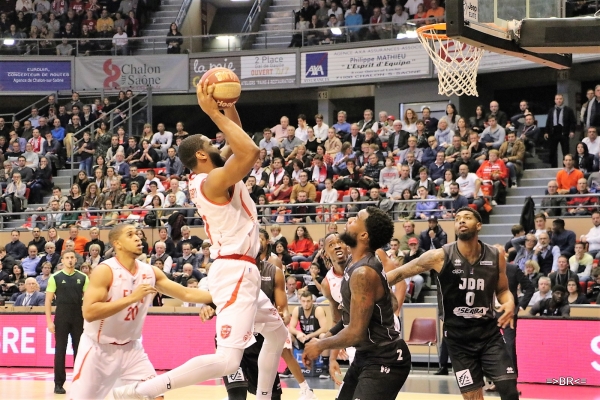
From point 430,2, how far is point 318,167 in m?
6.81

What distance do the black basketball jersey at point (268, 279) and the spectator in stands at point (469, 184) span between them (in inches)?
352

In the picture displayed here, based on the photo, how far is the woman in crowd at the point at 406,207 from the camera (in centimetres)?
1773

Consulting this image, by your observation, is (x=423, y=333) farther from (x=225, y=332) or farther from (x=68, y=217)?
(x=68, y=217)

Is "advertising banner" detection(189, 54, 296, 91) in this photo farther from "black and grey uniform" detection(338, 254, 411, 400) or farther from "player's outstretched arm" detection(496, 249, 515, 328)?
"black and grey uniform" detection(338, 254, 411, 400)

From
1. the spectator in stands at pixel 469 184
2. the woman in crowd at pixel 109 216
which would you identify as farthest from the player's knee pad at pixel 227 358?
the woman in crowd at pixel 109 216

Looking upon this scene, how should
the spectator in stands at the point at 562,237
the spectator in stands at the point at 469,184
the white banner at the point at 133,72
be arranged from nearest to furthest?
the spectator in stands at the point at 562,237
the spectator in stands at the point at 469,184
the white banner at the point at 133,72

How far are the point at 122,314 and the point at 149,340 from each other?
8.38 meters

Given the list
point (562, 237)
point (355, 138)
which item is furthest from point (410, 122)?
point (562, 237)

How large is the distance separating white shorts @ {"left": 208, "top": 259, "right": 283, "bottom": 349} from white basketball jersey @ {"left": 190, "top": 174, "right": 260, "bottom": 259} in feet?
0.33

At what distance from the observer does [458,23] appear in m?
8.87

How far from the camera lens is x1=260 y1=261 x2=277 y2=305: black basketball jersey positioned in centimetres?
900

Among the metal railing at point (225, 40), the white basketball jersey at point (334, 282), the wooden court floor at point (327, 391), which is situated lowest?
the wooden court floor at point (327, 391)

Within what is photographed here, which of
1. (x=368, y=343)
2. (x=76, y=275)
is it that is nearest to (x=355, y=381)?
(x=368, y=343)

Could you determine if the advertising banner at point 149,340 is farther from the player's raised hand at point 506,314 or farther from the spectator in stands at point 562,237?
the player's raised hand at point 506,314
